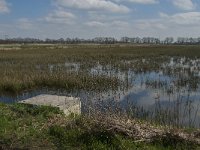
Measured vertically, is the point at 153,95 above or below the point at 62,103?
below

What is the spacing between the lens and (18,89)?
1925cm

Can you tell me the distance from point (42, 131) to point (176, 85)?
13.7m

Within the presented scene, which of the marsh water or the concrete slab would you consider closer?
the concrete slab

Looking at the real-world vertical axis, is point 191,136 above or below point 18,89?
above

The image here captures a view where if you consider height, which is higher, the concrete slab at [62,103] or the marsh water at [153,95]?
the concrete slab at [62,103]

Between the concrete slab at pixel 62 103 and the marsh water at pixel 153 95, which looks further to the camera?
the marsh water at pixel 153 95

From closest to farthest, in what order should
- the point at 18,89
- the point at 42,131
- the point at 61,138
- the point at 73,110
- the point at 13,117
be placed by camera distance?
the point at 61,138 → the point at 42,131 → the point at 13,117 → the point at 73,110 → the point at 18,89

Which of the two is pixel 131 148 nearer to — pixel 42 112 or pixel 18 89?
pixel 42 112

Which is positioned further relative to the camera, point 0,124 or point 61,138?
point 0,124

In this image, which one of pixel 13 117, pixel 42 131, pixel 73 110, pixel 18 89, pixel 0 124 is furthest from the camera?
pixel 18 89

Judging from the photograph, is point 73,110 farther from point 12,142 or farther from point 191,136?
point 191,136

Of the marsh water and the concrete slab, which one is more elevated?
the concrete slab

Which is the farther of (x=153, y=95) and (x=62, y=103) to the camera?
(x=153, y=95)

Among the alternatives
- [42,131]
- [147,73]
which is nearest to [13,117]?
[42,131]
